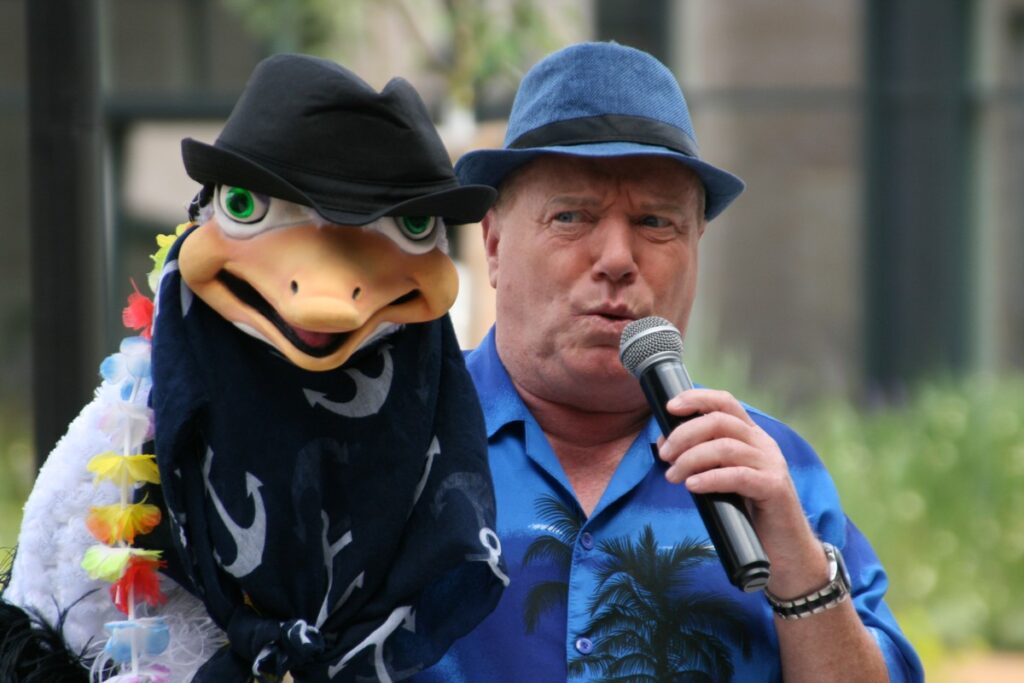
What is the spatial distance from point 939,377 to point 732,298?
4.72 feet

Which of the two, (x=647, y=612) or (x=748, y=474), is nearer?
(x=748, y=474)

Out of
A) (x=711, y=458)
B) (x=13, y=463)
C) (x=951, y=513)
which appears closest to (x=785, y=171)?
(x=951, y=513)

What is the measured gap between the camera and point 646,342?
246cm

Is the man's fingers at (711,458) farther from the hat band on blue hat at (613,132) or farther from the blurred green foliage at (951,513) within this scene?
the blurred green foliage at (951,513)

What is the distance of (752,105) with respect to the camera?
10562 millimetres

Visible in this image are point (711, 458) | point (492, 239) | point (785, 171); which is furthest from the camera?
point (785, 171)

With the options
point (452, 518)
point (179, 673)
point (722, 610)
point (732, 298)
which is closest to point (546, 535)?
point (722, 610)

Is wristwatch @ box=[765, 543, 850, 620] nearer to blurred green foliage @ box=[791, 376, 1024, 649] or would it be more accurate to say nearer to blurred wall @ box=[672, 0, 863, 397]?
blurred green foliage @ box=[791, 376, 1024, 649]

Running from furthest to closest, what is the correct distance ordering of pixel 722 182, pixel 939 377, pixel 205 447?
pixel 939 377 < pixel 722 182 < pixel 205 447

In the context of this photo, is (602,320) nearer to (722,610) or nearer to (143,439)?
(722,610)

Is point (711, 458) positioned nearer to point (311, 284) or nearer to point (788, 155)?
point (311, 284)

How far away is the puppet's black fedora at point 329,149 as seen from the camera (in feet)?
6.83

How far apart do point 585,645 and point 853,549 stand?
54 centimetres

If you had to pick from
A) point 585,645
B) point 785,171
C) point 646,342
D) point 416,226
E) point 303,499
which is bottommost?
point 585,645
